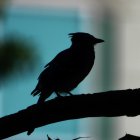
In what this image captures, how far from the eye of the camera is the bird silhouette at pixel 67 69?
16.7 ft

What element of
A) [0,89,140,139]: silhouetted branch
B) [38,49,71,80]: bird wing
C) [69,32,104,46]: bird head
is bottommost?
[0,89,140,139]: silhouetted branch

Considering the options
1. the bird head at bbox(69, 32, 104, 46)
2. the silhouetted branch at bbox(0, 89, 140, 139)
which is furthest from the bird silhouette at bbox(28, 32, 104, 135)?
the silhouetted branch at bbox(0, 89, 140, 139)

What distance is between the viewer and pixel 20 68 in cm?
465

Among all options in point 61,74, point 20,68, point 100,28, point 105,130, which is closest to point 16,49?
point 20,68

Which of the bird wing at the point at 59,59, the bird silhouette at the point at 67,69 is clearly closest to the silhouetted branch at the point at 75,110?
the bird silhouette at the point at 67,69

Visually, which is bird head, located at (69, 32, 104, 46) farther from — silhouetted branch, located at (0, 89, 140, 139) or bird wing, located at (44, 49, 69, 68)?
silhouetted branch, located at (0, 89, 140, 139)

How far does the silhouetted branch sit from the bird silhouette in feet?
2.50

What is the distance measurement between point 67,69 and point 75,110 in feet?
4.14

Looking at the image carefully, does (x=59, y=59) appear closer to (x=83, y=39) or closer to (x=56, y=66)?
(x=56, y=66)

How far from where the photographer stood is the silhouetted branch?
3.93 meters

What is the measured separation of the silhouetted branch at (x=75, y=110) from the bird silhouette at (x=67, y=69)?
76 cm

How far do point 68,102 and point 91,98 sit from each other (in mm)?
115

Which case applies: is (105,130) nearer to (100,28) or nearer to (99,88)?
(99,88)

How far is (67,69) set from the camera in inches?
207
